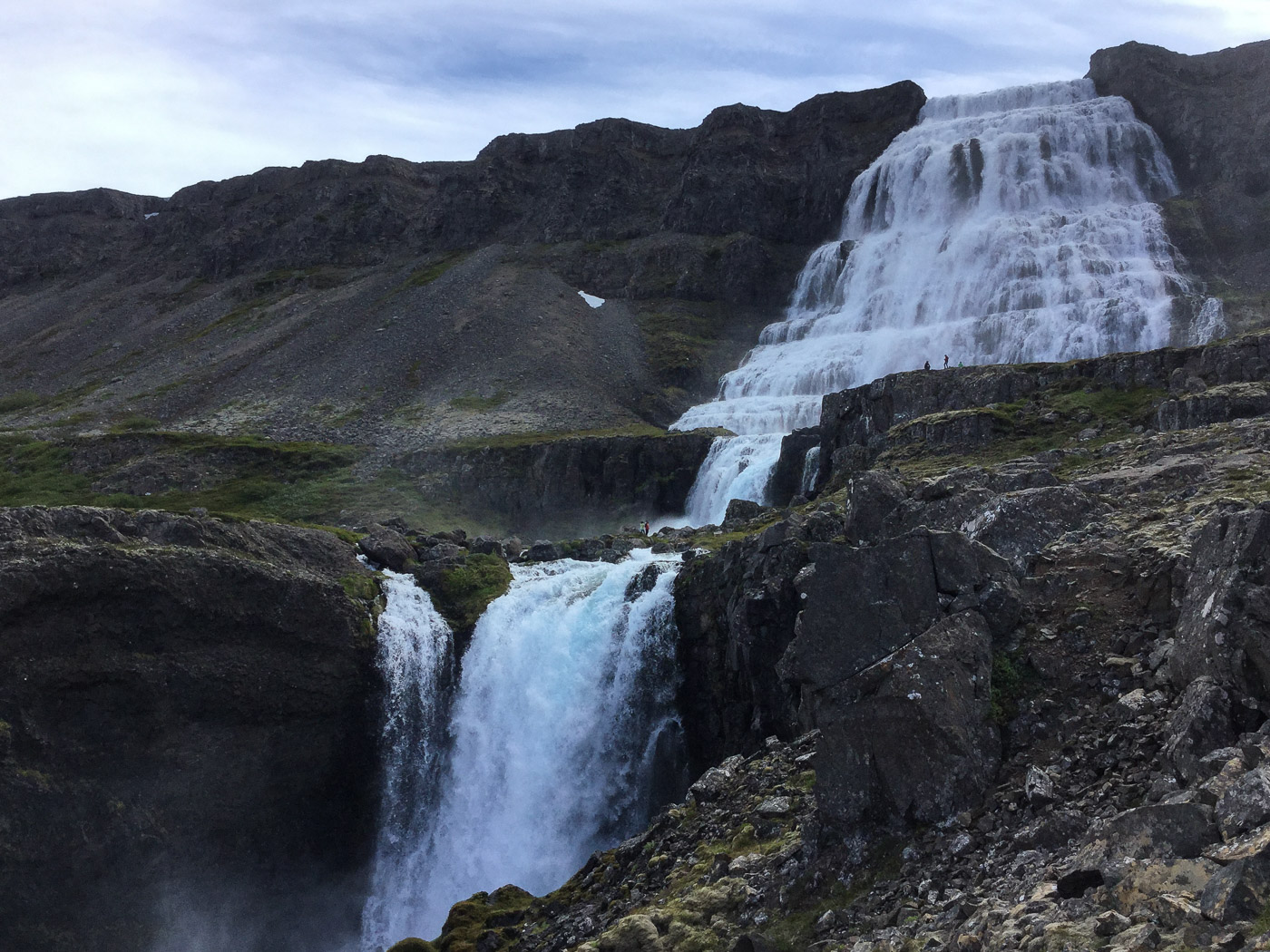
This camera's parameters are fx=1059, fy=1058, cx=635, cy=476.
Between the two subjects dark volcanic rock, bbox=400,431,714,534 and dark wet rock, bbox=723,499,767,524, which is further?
dark volcanic rock, bbox=400,431,714,534

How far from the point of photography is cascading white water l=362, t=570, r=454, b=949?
1375 inches

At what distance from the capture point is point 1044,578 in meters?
18.2

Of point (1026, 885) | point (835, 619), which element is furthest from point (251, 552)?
point (1026, 885)

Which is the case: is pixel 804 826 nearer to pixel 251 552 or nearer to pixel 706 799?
pixel 706 799

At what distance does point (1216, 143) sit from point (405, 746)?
299ft

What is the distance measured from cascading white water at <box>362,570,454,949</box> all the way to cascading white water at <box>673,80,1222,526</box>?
85.9 feet

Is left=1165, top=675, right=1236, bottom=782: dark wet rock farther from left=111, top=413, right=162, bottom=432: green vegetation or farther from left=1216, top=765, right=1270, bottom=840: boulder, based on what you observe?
left=111, top=413, right=162, bottom=432: green vegetation

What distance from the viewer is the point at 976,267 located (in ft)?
286

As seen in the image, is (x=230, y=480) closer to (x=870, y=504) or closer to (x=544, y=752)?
(x=544, y=752)

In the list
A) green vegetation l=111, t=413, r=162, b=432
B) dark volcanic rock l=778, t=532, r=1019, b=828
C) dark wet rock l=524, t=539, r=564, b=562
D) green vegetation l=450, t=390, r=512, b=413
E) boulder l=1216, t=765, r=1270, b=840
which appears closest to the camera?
boulder l=1216, t=765, r=1270, b=840

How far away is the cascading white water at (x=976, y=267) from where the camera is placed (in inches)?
2854

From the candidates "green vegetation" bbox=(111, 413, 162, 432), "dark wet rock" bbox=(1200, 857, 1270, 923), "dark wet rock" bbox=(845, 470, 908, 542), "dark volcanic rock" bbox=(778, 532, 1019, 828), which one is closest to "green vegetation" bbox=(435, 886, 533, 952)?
"dark volcanic rock" bbox=(778, 532, 1019, 828)

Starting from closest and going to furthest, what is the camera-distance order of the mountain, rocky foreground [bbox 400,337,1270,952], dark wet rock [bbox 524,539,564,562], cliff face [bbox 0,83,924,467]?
rocky foreground [bbox 400,337,1270,952] < the mountain < dark wet rock [bbox 524,539,564,562] < cliff face [bbox 0,83,924,467]

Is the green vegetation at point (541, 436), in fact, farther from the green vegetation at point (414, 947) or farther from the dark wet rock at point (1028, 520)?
the dark wet rock at point (1028, 520)
